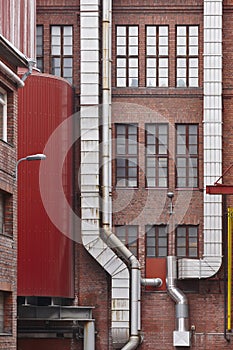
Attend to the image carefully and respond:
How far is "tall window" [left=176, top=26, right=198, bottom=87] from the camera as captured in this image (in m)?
57.3

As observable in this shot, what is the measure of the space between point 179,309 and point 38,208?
25.7ft

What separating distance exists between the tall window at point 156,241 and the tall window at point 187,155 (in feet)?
7.19

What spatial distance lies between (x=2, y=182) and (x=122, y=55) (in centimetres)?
1909

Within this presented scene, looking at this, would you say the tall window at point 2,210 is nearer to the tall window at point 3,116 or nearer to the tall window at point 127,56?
the tall window at point 3,116

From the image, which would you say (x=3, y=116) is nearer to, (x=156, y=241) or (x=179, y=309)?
(x=156, y=241)

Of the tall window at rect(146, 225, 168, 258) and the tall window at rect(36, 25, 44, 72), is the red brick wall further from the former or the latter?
the tall window at rect(146, 225, 168, 258)

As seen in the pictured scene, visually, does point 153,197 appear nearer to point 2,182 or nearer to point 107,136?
Result: point 107,136

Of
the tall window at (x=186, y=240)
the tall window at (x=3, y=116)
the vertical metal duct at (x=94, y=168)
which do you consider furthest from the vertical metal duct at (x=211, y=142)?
the tall window at (x=3, y=116)

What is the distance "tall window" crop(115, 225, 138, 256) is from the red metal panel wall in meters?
2.68

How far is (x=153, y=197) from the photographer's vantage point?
56.8 meters

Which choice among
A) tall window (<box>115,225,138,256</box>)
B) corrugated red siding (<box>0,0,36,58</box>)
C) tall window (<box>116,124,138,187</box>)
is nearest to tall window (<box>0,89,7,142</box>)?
corrugated red siding (<box>0,0,36,58</box>)

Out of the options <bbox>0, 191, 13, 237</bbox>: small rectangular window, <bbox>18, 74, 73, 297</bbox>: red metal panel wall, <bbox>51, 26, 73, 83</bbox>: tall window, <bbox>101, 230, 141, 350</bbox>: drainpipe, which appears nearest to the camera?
<bbox>0, 191, 13, 237</bbox>: small rectangular window

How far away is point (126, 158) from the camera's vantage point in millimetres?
56969

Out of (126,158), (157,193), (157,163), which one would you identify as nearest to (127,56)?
(126,158)
